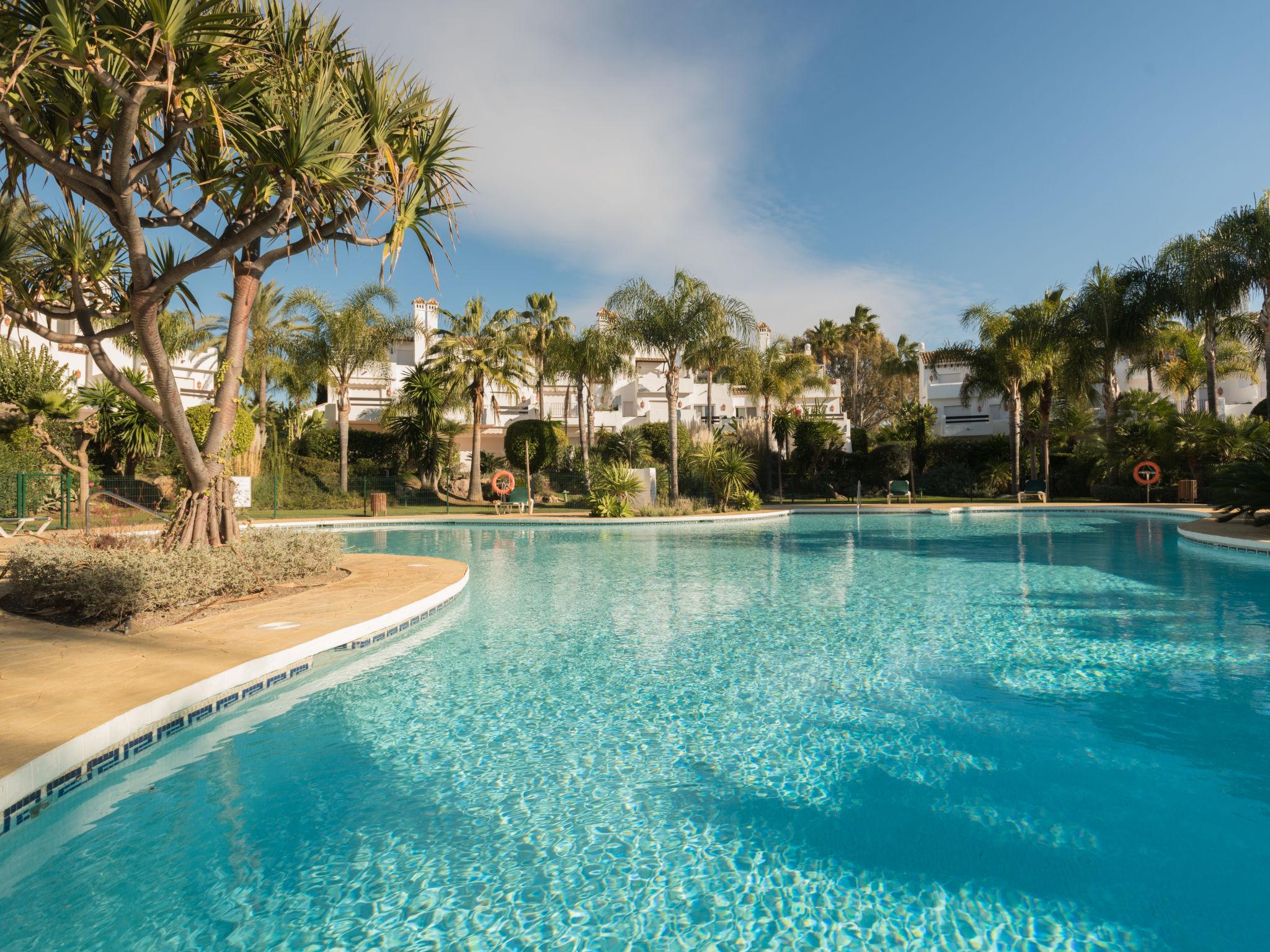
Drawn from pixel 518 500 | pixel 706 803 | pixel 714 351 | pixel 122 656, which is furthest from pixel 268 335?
pixel 706 803

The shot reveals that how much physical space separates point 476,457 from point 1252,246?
83.7 ft

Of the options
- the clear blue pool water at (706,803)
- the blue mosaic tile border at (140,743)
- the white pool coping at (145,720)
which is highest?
the white pool coping at (145,720)

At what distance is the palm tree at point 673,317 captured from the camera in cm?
2478

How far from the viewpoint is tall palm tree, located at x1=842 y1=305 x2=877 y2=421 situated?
52750 millimetres

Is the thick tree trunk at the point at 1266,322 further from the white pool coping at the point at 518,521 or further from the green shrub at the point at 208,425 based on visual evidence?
the green shrub at the point at 208,425

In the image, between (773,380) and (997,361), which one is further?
(773,380)

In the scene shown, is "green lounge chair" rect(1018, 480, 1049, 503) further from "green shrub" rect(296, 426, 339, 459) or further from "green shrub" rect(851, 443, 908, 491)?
"green shrub" rect(296, 426, 339, 459)

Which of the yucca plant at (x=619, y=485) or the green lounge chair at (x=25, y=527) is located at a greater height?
the yucca plant at (x=619, y=485)

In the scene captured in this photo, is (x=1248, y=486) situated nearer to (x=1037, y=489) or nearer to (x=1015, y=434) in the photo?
(x=1037, y=489)

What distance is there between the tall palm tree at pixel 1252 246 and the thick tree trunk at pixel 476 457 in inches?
960

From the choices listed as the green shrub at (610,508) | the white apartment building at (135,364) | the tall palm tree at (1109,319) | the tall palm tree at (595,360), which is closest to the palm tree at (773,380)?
the tall palm tree at (595,360)

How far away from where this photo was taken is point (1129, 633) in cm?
729

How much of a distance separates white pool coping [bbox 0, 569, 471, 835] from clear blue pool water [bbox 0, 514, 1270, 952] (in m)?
0.15

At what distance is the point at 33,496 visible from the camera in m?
17.8
